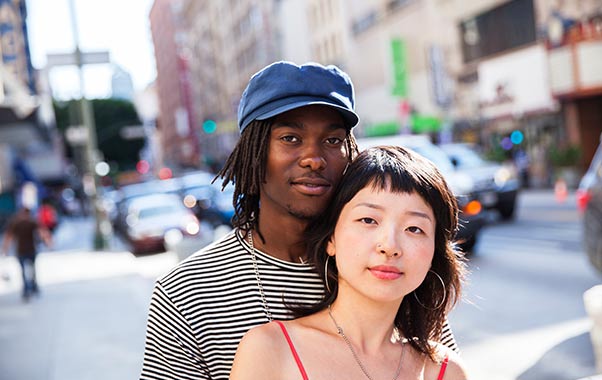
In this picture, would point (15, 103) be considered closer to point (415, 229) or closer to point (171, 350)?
point (171, 350)

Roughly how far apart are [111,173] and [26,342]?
301ft

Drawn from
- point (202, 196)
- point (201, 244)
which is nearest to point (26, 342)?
point (201, 244)

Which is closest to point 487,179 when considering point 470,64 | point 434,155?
point 434,155

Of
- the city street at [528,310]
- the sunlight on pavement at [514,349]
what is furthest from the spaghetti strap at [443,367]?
the sunlight on pavement at [514,349]

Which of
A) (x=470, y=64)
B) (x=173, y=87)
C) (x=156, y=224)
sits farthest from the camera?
(x=173, y=87)

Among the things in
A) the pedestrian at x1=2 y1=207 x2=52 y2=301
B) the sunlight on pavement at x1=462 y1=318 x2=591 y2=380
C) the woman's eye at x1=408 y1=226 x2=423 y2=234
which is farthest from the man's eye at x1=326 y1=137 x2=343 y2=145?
the pedestrian at x1=2 y1=207 x2=52 y2=301

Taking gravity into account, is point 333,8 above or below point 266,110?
above

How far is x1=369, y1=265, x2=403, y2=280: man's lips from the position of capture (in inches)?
72.6

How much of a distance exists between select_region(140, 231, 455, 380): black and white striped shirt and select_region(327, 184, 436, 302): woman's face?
1.20 feet

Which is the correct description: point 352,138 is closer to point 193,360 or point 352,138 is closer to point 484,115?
point 193,360

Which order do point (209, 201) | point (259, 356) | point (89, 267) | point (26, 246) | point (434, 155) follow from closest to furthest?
point (259, 356) → point (434, 155) → point (26, 246) → point (89, 267) → point (209, 201)

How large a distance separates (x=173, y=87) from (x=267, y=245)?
128740mm

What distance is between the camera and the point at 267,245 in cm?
238

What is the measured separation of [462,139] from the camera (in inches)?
1401
